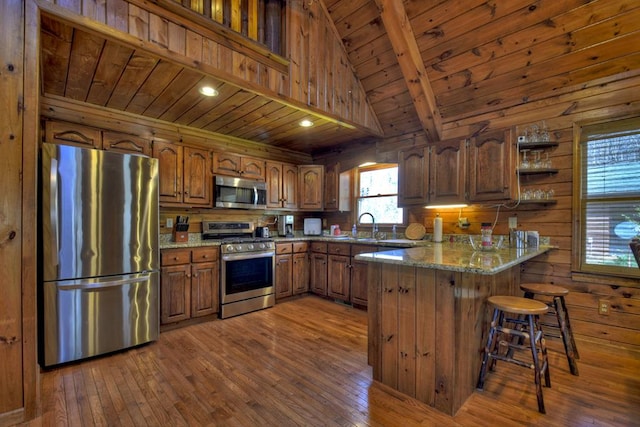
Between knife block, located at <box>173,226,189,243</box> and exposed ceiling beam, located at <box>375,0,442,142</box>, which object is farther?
knife block, located at <box>173,226,189,243</box>

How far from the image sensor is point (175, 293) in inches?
122

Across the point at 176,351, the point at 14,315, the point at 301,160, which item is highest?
the point at 301,160

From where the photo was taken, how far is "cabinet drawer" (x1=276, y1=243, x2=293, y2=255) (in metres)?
4.03

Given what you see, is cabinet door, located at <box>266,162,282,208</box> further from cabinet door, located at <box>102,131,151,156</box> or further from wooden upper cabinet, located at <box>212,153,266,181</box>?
cabinet door, located at <box>102,131,151,156</box>

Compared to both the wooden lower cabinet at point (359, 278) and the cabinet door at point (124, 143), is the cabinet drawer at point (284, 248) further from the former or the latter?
the cabinet door at point (124, 143)

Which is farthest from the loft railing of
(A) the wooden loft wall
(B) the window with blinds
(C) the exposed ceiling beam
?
(B) the window with blinds

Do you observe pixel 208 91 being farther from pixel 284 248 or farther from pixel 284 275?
pixel 284 275

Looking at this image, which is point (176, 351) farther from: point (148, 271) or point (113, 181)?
point (113, 181)

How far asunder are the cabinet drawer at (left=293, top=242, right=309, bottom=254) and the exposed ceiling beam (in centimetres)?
227

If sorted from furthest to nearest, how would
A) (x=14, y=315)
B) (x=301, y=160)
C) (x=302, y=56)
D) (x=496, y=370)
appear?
1. (x=301, y=160)
2. (x=302, y=56)
3. (x=496, y=370)
4. (x=14, y=315)

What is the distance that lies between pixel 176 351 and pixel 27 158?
1.87 meters

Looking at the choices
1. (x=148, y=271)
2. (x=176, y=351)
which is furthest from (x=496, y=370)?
(x=148, y=271)

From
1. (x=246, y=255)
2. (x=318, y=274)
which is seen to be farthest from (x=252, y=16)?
(x=318, y=274)

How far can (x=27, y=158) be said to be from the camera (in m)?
1.76
